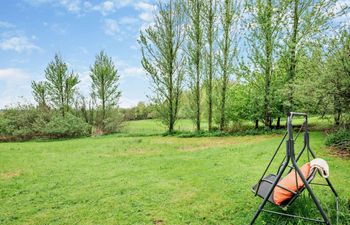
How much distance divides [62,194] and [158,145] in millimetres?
6206

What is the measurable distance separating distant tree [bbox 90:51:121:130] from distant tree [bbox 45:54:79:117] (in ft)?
6.12

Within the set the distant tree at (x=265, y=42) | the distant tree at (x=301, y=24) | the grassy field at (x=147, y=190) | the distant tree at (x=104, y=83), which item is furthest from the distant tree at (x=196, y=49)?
the distant tree at (x=104, y=83)

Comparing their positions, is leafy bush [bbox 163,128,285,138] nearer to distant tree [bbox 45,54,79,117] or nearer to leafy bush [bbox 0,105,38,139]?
distant tree [bbox 45,54,79,117]

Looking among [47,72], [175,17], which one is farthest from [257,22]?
[47,72]

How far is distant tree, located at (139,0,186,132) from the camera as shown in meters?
15.0

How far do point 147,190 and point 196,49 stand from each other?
11.8m

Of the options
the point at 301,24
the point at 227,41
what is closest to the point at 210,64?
the point at 227,41

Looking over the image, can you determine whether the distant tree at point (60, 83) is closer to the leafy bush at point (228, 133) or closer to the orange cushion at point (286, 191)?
the leafy bush at point (228, 133)

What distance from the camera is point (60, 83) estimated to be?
19.6 metres

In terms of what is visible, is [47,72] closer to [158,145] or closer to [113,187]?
[158,145]

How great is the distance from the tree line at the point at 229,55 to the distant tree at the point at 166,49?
2.5 inches

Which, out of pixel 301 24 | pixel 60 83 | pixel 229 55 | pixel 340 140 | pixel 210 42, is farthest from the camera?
pixel 60 83

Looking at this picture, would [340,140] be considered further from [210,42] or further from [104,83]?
[104,83]

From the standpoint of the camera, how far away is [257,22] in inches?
507
